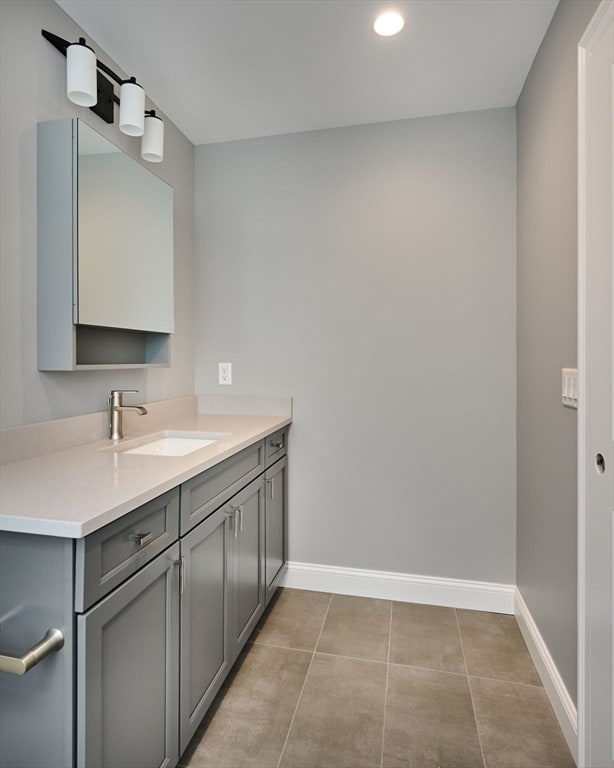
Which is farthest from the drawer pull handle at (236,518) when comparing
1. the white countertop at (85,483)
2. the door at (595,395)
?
the door at (595,395)

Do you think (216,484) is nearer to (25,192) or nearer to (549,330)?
(25,192)

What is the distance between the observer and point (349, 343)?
241cm

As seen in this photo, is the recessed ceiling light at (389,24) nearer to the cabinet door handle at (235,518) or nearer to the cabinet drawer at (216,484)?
the cabinet drawer at (216,484)

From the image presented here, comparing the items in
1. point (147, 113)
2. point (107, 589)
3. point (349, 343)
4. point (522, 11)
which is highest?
point (522, 11)

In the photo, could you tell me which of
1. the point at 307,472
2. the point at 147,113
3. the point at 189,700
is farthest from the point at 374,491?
the point at 147,113

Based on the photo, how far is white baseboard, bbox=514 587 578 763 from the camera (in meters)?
1.43

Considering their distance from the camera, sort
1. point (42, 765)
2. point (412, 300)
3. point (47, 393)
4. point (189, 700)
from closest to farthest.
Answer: point (42, 765)
point (189, 700)
point (47, 393)
point (412, 300)

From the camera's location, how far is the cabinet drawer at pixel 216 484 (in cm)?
133

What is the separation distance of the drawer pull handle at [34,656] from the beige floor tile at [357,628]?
1337 millimetres

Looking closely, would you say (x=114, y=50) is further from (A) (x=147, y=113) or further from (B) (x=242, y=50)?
(B) (x=242, y=50)

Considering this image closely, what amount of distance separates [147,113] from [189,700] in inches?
86.4

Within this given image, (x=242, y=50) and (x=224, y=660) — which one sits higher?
(x=242, y=50)

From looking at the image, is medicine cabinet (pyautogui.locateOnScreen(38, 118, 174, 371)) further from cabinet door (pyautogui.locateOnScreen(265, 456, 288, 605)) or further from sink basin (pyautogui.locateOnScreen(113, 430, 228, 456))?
cabinet door (pyautogui.locateOnScreen(265, 456, 288, 605))

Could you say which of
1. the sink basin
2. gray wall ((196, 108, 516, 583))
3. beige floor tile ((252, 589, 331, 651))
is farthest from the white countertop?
beige floor tile ((252, 589, 331, 651))
